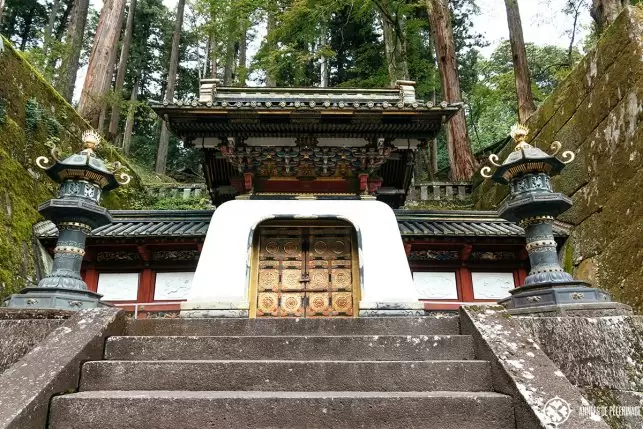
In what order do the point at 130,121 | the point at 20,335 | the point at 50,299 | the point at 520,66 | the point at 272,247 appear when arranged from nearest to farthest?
the point at 20,335
the point at 50,299
the point at 272,247
the point at 520,66
the point at 130,121

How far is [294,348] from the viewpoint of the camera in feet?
10.8

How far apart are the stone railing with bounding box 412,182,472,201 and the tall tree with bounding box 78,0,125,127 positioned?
9.02 metres

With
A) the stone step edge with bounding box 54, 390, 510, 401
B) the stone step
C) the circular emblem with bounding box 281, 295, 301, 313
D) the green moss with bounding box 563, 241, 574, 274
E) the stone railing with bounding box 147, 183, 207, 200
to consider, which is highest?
the stone railing with bounding box 147, 183, 207, 200

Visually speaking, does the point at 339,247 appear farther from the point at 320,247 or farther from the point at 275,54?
the point at 275,54

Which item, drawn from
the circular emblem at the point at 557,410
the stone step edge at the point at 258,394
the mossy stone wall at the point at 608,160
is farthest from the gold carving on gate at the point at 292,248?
the circular emblem at the point at 557,410

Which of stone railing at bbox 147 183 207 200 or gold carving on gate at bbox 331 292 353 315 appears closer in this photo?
gold carving on gate at bbox 331 292 353 315

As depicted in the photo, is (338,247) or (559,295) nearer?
(559,295)

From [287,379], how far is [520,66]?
38.8 feet

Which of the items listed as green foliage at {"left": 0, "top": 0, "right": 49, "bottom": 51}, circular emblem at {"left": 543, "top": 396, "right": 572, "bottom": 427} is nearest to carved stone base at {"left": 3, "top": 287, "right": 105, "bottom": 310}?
circular emblem at {"left": 543, "top": 396, "right": 572, "bottom": 427}

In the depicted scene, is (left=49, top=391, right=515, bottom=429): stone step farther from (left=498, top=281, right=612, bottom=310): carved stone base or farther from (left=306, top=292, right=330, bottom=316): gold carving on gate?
(left=306, top=292, right=330, bottom=316): gold carving on gate

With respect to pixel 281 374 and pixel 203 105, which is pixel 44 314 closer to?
pixel 281 374

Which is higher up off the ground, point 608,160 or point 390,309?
point 608,160

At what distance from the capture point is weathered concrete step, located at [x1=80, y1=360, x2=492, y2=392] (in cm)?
285

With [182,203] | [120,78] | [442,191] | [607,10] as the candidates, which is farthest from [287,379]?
[120,78]
